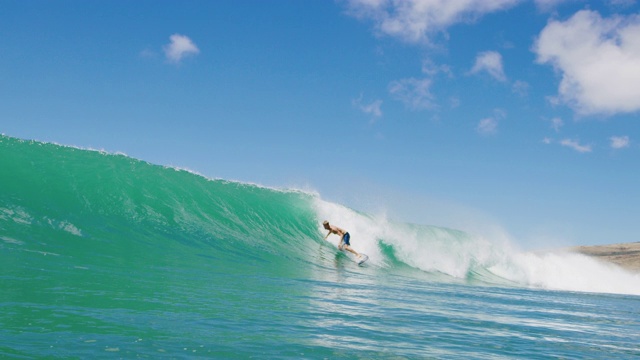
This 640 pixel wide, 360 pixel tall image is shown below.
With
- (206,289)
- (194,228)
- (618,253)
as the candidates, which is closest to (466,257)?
(194,228)

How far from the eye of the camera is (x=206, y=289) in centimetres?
708

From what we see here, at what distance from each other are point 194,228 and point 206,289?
26.0 feet

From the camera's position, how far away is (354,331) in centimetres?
509

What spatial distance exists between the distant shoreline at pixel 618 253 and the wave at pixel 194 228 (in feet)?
100

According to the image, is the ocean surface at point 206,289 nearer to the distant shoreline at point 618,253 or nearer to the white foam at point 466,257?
the white foam at point 466,257

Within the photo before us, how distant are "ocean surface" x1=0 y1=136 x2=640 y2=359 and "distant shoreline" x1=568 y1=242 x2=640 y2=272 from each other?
4252cm

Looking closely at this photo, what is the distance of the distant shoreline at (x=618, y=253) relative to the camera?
180 feet

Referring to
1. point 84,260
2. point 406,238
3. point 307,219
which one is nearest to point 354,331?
point 84,260

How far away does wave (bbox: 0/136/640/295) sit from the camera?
10.7 metres

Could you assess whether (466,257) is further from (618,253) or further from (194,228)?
(618,253)

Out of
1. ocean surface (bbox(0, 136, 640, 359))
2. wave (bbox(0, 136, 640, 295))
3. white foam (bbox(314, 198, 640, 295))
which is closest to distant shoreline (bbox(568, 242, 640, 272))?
white foam (bbox(314, 198, 640, 295))

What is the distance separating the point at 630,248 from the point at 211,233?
6810 cm

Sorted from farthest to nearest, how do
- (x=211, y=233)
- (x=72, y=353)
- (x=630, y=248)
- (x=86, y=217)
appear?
1. (x=630, y=248)
2. (x=211, y=233)
3. (x=86, y=217)
4. (x=72, y=353)

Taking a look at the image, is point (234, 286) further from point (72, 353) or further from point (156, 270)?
point (72, 353)
